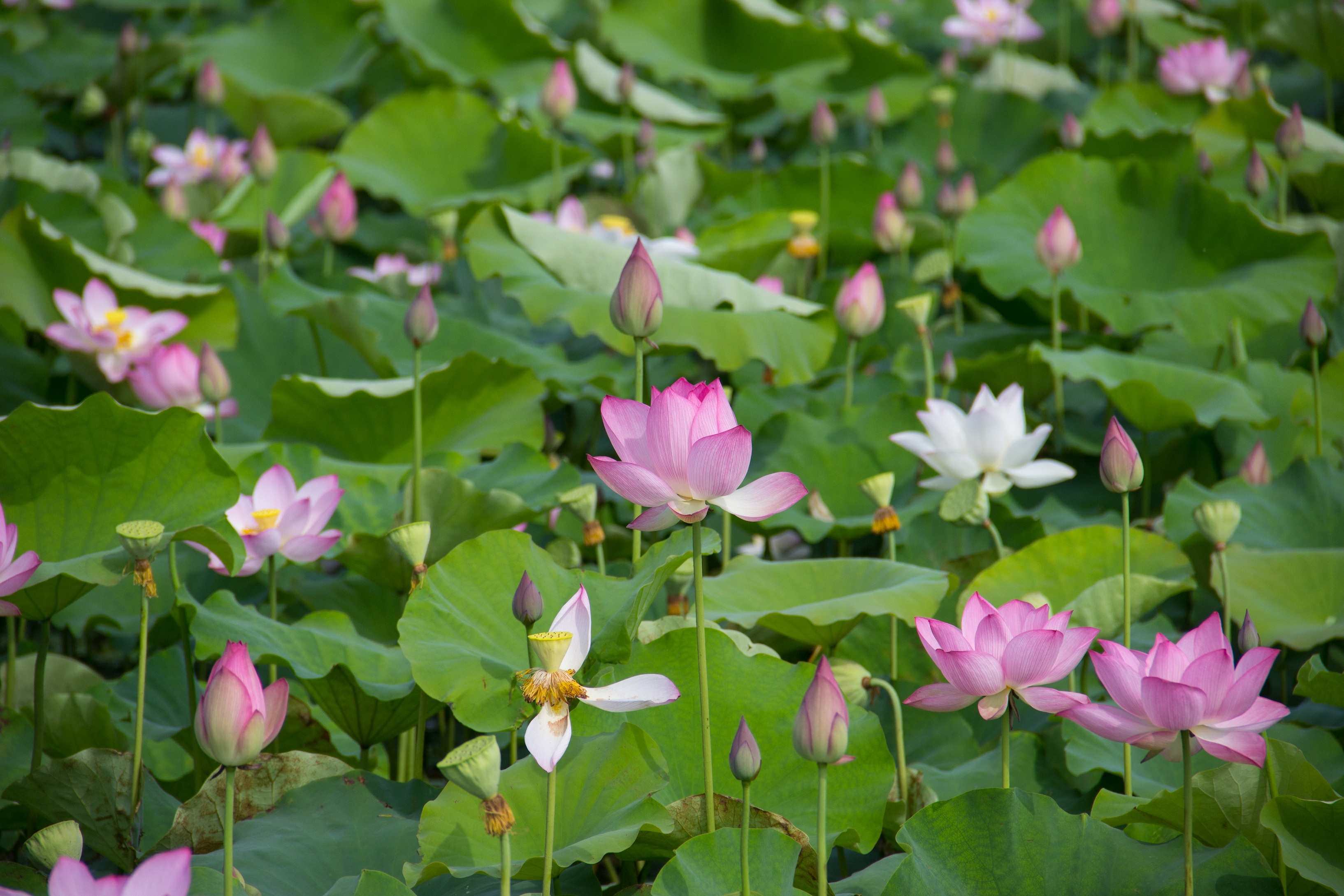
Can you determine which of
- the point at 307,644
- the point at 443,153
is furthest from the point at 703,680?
the point at 443,153

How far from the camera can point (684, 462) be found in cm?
99

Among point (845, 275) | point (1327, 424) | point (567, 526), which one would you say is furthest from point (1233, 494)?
point (845, 275)

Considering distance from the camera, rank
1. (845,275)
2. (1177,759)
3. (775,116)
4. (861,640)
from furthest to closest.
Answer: (775,116) → (845,275) → (861,640) → (1177,759)

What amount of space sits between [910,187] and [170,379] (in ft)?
5.87

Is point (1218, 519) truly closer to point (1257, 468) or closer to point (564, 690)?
point (1257, 468)

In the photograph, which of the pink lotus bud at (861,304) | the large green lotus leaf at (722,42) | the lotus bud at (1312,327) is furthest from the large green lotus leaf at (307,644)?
the large green lotus leaf at (722,42)

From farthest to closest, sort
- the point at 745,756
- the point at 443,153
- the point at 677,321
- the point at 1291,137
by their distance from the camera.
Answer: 1. the point at 443,153
2. the point at 1291,137
3. the point at 677,321
4. the point at 745,756

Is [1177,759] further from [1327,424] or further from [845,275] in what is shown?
[845,275]

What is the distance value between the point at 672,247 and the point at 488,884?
1.57 metres

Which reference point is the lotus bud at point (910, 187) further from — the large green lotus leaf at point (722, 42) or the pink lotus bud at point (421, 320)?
the pink lotus bud at point (421, 320)

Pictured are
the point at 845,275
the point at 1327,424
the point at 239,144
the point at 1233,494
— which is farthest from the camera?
the point at 239,144

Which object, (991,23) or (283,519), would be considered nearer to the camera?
(283,519)

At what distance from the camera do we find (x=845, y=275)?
3043mm

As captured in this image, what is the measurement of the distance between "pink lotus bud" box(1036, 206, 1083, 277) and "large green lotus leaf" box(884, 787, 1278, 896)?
1.39 meters
